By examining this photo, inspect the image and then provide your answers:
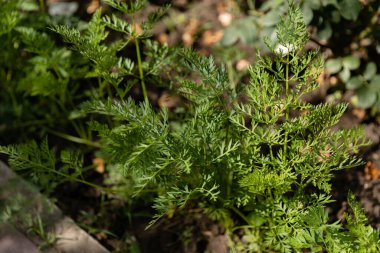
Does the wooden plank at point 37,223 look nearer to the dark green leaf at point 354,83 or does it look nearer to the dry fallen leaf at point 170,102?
the dry fallen leaf at point 170,102

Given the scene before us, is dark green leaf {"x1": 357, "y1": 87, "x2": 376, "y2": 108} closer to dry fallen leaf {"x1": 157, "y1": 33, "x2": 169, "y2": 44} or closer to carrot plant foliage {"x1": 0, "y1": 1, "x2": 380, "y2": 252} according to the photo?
carrot plant foliage {"x1": 0, "y1": 1, "x2": 380, "y2": 252}

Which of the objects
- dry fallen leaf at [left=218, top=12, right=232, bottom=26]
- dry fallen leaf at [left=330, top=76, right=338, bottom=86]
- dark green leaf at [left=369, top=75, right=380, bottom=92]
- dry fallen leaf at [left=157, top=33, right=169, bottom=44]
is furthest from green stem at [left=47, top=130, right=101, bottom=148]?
dark green leaf at [left=369, top=75, right=380, bottom=92]

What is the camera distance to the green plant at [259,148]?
154 cm

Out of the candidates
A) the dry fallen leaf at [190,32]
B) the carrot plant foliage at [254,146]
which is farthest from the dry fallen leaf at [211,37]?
the carrot plant foliage at [254,146]

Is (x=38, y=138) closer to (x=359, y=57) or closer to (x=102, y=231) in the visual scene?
(x=102, y=231)

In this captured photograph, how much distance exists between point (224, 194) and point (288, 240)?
34cm

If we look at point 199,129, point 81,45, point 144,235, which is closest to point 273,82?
point 199,129

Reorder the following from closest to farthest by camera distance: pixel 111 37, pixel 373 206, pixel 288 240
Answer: pixel 288 240
pixel 373 206
pixel 111 37

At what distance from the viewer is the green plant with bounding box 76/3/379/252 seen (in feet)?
5.05

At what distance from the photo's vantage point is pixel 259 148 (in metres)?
1.67

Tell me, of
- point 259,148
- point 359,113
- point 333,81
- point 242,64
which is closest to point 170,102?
point 242,64

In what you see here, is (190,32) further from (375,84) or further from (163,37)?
(375,84)

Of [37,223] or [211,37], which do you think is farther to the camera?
[211,37]

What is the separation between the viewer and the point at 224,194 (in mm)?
1875
